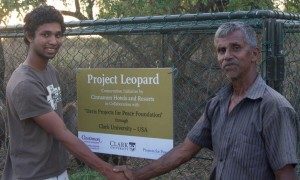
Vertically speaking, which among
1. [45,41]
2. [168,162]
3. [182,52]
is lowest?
[168,162]

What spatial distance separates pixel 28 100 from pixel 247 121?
1.31 meters

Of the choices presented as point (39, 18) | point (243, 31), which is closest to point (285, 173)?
point (243, 31)

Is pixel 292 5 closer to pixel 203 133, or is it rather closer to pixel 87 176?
pixel 87 176

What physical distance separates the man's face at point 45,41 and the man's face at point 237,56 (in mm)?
1134

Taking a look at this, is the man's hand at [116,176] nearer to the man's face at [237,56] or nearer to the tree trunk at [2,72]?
the man's face at [237,56]

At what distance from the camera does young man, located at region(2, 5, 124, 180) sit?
332cm

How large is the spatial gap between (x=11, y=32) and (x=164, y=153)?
182 cm

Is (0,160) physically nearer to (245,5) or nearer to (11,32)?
(11,32)

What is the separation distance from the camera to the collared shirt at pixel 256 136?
2672 millimetres

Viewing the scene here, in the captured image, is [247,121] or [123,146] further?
[123,146]

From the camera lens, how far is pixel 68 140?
3422mm

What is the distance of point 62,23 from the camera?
11.8ft

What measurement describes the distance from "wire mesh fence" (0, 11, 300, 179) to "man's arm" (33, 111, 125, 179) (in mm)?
583

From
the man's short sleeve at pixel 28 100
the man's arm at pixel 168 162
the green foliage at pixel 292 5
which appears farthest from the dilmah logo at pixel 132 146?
the green foliage at pixel 292 5
